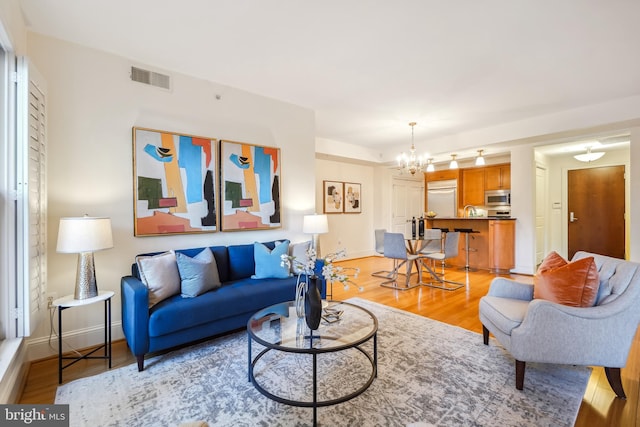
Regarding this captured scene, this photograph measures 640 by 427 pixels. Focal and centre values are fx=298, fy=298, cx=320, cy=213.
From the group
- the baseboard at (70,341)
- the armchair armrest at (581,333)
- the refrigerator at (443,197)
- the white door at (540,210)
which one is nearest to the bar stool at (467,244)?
the white door at (540,210)

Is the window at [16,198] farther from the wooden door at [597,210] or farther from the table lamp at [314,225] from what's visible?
the wooden door at [597,210]

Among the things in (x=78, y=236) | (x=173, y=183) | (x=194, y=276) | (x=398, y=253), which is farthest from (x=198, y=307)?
(x=398, y=253)

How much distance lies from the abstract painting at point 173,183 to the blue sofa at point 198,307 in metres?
0.36

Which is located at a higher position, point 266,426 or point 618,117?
point 618,117

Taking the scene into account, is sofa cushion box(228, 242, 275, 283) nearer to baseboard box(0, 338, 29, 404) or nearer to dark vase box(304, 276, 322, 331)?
dark vase box(304, 276, 322, 331)

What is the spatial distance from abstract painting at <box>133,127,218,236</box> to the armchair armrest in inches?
119

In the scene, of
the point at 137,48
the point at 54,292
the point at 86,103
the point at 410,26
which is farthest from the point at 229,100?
the point at 54,292

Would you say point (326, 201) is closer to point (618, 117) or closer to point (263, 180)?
point (263, 180)

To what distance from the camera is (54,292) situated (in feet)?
8.25

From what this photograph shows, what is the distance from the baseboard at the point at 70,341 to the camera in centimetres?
241

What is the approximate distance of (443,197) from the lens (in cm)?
758

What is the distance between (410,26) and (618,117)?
140 inches

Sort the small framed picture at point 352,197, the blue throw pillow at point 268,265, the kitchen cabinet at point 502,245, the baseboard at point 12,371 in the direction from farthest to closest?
the small framed picture at point 352,197
the kitchen cabinet at point 502,245
the blue throw pillow at point 268,265
the baseboard at point 12,371

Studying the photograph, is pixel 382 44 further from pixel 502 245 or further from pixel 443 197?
pixel 443 197
